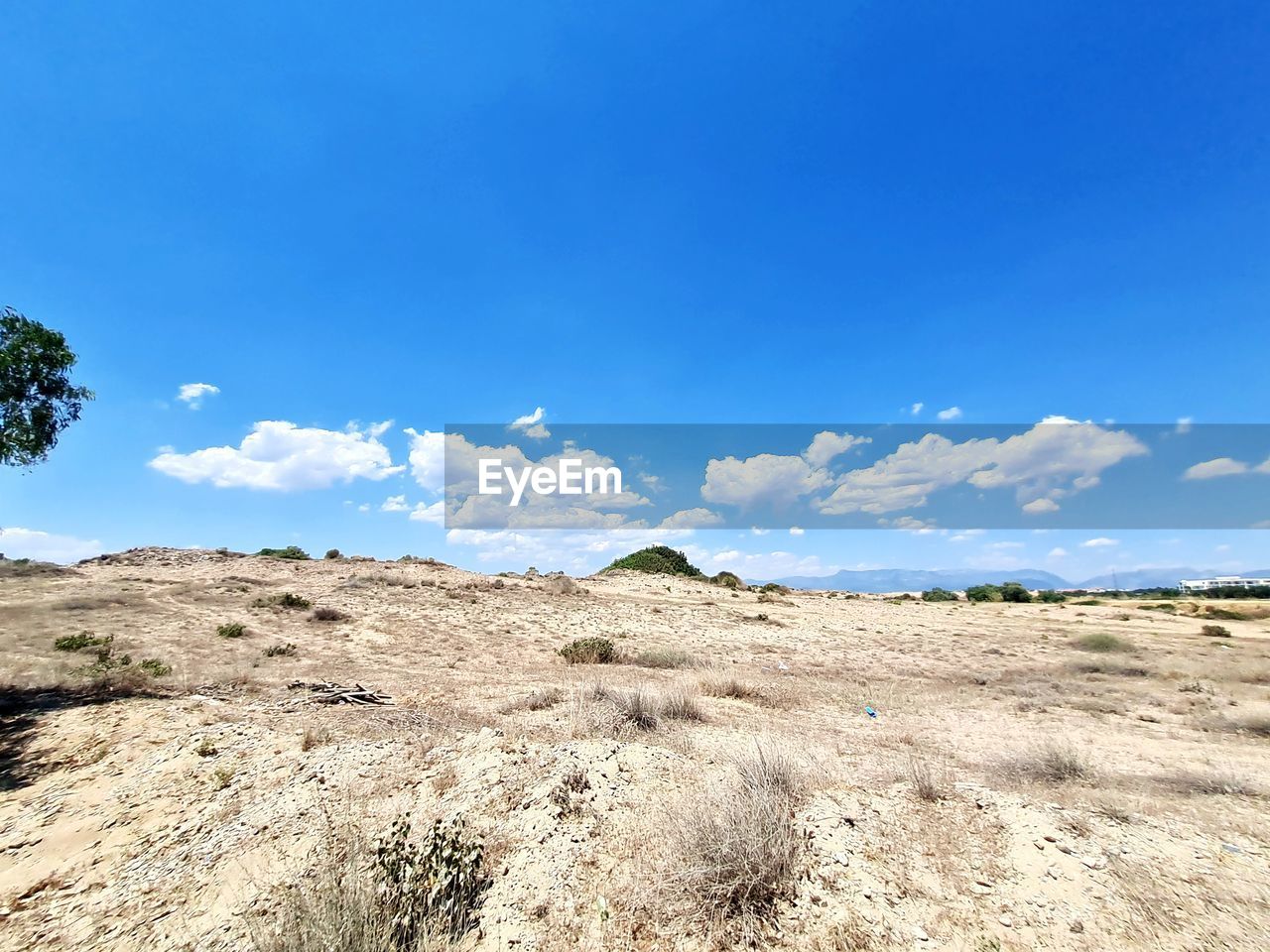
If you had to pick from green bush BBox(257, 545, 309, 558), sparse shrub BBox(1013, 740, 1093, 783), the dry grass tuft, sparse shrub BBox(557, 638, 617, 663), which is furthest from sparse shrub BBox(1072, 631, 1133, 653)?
green bush BBox(257, 545, 309, 558)

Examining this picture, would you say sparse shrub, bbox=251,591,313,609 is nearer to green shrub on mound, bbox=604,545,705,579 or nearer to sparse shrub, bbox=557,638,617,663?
sparse shrub, bbox=557,638,617,663

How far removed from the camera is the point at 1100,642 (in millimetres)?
21625

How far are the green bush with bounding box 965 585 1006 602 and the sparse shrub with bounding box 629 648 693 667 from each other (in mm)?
45170

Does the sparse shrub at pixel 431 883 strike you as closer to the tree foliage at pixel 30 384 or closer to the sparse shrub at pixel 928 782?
the sparse shrub at pixel 928 782

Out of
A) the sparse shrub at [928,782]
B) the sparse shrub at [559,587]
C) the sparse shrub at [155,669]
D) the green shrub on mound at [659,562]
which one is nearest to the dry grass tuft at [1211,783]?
the sparse shrub at [928,782]

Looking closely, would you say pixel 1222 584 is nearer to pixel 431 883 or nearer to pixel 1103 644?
pixel 1103 644

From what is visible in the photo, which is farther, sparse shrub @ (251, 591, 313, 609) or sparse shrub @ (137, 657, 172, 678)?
sparse shrub @ (251, 591, 313, 609)

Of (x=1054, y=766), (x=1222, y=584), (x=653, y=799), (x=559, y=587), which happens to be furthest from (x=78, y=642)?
(x=1222, y=584)

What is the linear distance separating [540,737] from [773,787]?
4.06 meters

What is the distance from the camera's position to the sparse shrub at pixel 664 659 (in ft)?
55.2

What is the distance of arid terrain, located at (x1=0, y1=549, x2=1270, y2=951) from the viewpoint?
178 inches

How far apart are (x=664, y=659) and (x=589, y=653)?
2.59 m

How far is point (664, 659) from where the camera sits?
1700 cm

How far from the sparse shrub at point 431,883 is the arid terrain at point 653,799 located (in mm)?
192
